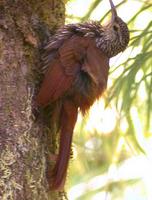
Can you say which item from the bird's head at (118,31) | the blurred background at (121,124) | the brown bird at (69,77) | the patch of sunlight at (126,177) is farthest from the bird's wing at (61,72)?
the patch of sunlight at (126,177)

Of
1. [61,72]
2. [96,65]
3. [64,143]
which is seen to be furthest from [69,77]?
[64,143]

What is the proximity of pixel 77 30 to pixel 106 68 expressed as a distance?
231 mm

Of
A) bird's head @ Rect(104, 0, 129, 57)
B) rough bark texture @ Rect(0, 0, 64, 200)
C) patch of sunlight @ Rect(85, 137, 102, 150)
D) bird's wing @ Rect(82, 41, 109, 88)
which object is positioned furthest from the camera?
patch of sunlight @ Rect(85, 137, 102, 150)

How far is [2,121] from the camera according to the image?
2.55m

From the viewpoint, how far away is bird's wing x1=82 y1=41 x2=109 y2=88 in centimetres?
276

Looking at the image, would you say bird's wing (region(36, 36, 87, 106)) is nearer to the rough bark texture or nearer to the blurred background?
the rough bark texture

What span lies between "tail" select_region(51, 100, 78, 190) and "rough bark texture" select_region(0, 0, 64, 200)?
0.05m

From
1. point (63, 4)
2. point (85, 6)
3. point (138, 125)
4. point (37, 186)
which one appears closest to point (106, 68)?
point (63, 4)

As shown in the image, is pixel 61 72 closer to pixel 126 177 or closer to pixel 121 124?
pixel 121 124

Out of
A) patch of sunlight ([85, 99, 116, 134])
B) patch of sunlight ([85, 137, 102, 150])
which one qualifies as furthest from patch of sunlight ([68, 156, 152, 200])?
patch of sunlight ([85, 99, 116, 134])

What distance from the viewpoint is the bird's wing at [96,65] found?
2.76 metres

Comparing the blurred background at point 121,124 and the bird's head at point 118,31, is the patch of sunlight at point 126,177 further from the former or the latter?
the bird's head at point 118,31

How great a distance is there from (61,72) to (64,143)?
29 cm

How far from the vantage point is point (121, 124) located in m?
3.92
